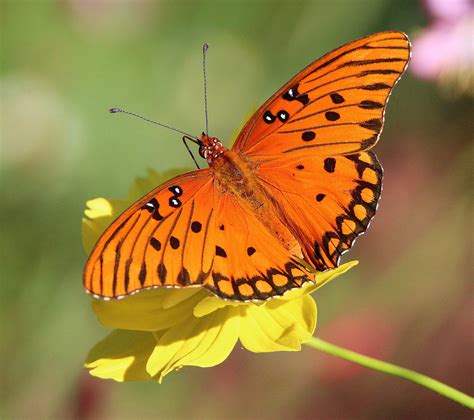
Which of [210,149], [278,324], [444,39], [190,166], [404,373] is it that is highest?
[190,166]

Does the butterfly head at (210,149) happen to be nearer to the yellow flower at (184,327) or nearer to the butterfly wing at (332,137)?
the butterfly wing at (332,137)

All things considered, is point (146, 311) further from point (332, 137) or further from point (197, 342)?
point (332, 137)

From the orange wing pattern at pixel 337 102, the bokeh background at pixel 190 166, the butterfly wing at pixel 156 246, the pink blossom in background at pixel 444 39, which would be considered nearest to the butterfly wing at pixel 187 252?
the butterfly wing at pixel 156 246

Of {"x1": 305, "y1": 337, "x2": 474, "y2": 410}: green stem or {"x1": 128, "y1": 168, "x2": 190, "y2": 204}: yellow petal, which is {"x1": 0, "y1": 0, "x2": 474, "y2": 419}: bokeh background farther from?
{"x1": 305, "y1": 337, "x2": 474, "y2": 410}: green stem

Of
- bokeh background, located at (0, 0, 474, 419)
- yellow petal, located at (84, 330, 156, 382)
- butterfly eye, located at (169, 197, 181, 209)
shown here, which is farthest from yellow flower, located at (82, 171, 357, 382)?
bokeh background, located at (0, 0, 474, 419)

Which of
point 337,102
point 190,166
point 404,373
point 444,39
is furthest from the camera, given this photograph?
point 190,166

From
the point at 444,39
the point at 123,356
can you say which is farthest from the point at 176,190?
the point at 444,39
